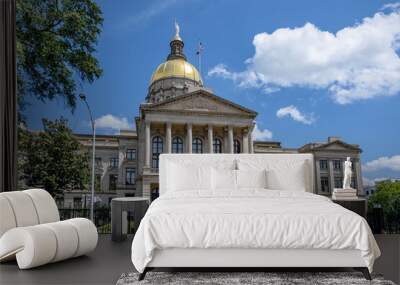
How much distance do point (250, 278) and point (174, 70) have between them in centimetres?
573

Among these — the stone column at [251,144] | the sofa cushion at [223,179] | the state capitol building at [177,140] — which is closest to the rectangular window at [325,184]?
the state capitol building at [177,140]

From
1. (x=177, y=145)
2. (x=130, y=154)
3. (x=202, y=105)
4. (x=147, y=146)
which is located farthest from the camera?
(x=177, y=145)

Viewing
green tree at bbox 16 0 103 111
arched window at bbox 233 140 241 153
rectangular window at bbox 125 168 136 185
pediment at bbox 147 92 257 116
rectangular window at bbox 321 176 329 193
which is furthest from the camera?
arched window at bbox 233 140 241 153

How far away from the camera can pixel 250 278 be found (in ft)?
7.68

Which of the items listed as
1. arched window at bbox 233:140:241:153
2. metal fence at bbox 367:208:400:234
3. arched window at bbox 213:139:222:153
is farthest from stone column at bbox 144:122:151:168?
metal fence at bbox 367:208:400:234

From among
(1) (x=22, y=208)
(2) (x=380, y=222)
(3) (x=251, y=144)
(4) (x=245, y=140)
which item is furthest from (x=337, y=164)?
(1) (x=22, y=208)

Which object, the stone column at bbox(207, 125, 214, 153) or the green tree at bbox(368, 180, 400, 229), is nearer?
the green tree at bbox(368, 180, 400, 229)

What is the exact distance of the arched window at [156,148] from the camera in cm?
824

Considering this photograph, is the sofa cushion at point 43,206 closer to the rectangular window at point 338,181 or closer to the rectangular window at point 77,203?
the rectangular window at point 77,203

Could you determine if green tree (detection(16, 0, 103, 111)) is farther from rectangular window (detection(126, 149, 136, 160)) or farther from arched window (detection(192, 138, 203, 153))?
arched window (detection(192, 138, 203, 153))

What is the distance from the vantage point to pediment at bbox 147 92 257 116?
7609mm

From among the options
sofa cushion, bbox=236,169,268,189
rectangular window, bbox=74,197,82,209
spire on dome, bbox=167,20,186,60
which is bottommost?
rectangular window, bbox=74,197,82,209

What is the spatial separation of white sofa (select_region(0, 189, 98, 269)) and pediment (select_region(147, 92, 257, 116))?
4949 millimetres

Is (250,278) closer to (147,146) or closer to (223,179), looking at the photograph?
(223,179)
